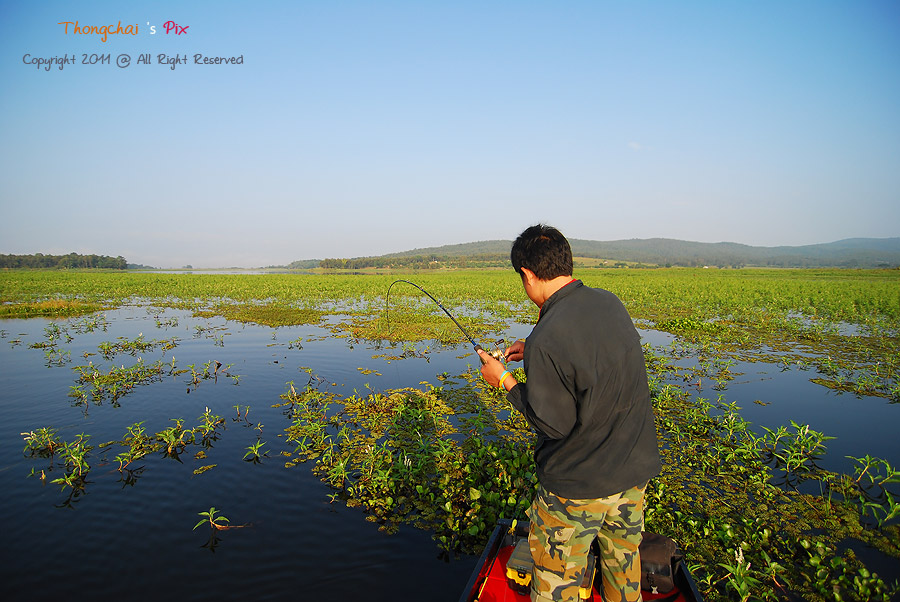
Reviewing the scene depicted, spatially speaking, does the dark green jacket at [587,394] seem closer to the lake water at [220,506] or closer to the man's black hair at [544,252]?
the man's black hair at [544,252]

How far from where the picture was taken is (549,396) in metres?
2.49

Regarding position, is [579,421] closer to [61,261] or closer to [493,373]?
[493,373]

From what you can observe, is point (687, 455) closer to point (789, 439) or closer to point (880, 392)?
point (789, 439)

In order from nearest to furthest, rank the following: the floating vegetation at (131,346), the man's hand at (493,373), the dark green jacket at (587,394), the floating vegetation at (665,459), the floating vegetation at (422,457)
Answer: the dark green jacket at (587,394)
the man's hand at (493,373)
the floating vegetation at (665,459)
the floating vegetation at (422,457)
the floating vegetation at (131,346)

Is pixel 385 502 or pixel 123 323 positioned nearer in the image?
pixel 385 502

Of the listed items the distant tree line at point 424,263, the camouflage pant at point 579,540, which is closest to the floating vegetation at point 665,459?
the camouflage pant at point 579,540

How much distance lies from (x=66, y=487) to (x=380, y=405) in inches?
184

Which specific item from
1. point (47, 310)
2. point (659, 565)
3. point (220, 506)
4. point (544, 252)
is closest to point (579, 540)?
point (659, 565)

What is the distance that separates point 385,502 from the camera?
5176 millimetres

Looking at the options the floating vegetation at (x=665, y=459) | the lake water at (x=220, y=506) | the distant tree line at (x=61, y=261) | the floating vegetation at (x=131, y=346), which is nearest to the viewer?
the lake water at (x=220, y=506)

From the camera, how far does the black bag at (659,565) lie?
3174 mm

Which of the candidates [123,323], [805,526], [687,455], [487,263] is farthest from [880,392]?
[487,263]

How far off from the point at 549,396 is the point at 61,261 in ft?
488

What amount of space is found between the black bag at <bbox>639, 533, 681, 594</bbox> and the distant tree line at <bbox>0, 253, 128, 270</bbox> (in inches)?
5263
